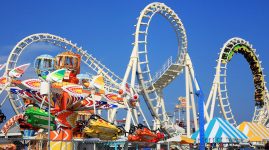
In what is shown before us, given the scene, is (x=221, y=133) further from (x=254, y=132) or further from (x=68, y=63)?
(x=68, y=63)

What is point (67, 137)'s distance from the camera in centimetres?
1581

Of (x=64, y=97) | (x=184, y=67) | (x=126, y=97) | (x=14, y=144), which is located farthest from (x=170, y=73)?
(x=14, y=144)

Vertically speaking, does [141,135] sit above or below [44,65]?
below

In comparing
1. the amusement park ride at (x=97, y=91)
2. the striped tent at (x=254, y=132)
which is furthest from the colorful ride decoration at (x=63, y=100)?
the striped tent at (x=254, y=132)

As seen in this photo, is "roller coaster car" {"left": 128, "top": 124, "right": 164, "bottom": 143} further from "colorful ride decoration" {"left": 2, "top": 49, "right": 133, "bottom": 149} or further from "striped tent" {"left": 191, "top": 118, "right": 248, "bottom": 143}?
"striped tent" {"left": 191, "top": 118, "right": 248, "bottom": 143}

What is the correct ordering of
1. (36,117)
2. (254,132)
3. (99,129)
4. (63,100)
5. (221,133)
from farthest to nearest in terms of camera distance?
1. (254,132)
2. (221,133)
3. (63,100)
4. (99,129)
5. (36,117)

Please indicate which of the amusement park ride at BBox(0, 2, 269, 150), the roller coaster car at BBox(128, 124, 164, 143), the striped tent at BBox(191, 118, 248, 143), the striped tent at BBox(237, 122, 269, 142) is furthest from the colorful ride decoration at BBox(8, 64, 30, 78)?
the striped tent at BBox(237, 122, 269, 142)

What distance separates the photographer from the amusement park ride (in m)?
14.4

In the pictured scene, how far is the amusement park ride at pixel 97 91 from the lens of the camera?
568 inches

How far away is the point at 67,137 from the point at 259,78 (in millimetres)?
25873

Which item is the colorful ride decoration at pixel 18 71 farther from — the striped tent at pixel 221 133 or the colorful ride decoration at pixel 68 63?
the striped tent at pixel 221 133

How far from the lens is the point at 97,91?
1633 cm

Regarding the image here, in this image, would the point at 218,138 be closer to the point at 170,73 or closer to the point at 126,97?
the point at 126,97

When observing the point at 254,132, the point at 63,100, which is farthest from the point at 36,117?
the point at 254,132
